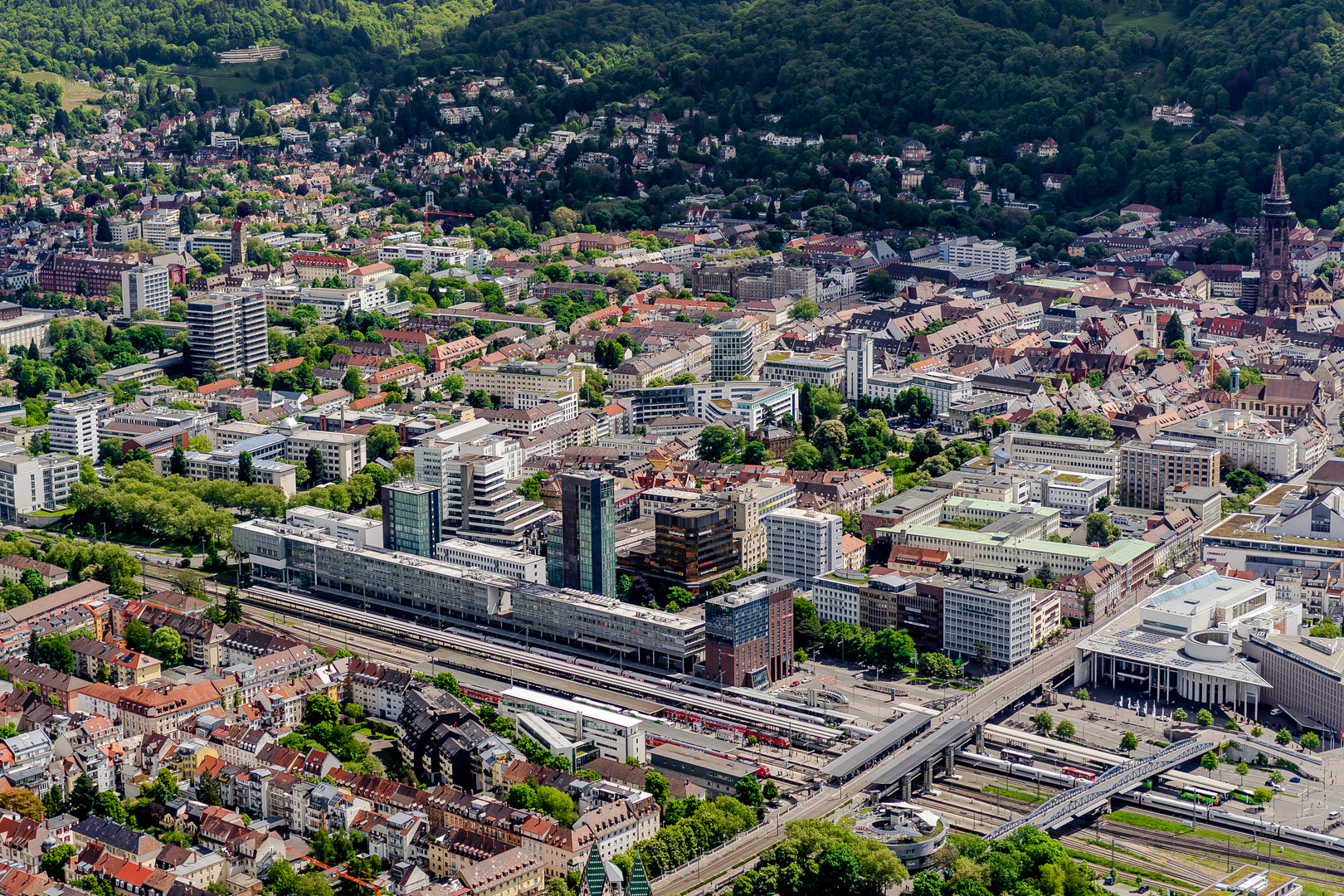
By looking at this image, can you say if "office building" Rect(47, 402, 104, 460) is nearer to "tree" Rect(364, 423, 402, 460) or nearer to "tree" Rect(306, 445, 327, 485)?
"tree" Rect(306, 445, 327, 485)

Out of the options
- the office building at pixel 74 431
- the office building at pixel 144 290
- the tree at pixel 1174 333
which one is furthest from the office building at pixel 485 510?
the tree at pixel 1174 333

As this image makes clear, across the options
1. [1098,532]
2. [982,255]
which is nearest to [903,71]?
[982,255]

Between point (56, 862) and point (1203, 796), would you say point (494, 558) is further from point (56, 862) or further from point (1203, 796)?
point (1203, 796)

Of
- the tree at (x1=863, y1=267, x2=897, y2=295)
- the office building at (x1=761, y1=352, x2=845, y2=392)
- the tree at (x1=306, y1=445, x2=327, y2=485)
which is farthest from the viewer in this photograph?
the tree at (x1=863, y1=267, x2=897, y2=295)

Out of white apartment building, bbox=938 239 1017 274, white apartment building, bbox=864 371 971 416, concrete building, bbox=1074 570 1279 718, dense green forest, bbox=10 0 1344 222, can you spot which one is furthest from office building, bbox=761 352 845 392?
dense green forest, bbox=10 0 1344 222

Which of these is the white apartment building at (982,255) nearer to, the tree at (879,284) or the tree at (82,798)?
the tree at (879,284)

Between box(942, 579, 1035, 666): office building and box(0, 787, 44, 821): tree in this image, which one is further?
box(942, 579, 1035, 666): office building

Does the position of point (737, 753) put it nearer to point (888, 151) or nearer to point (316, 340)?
point (316, 340)

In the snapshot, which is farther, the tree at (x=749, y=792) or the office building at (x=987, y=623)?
the office building at (x=987, y=623)
